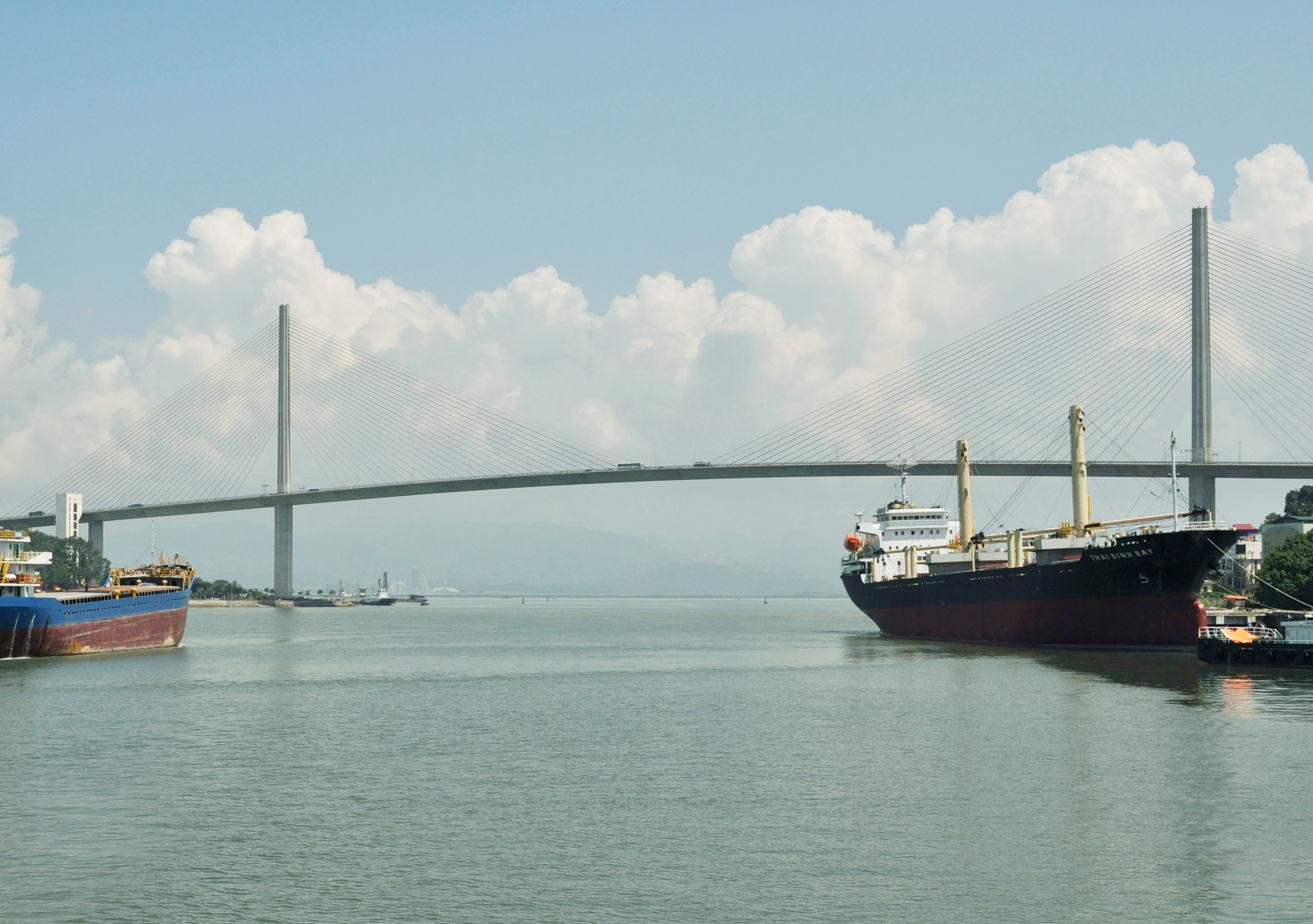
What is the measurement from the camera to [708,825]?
55.2ft

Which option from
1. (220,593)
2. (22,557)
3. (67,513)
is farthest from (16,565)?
(220,593)

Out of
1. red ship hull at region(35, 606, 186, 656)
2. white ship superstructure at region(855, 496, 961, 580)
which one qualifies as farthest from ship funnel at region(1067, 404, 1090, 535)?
red ship hull at region(35, 606, 186, 656)

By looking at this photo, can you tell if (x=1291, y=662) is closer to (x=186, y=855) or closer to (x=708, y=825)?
(x=708, y=825)

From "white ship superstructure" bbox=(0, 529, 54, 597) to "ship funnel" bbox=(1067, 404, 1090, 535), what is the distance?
41732 millimetres

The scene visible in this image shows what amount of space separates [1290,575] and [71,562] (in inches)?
4279

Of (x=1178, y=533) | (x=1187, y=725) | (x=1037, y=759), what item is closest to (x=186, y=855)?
(x=1037, y=759)

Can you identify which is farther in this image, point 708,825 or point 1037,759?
point 1037,759

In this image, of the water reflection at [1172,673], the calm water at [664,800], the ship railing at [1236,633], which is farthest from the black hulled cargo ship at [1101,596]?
the calm water at [664,800]

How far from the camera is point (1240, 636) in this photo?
1593 inches

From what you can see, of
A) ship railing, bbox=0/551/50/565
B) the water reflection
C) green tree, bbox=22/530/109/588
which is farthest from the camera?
green tree, bbox=22/530/109/588

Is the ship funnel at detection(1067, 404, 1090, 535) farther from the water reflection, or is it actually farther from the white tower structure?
the white tower structure

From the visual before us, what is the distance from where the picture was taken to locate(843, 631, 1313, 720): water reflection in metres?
29.6

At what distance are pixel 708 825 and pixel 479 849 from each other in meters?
3.09

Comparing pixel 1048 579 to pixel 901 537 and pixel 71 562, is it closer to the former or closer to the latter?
pixel 901 537
